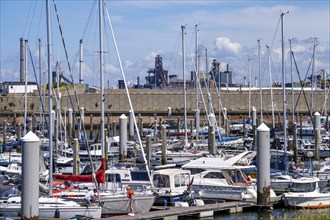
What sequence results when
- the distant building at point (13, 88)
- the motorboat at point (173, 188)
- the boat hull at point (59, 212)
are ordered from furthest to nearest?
the distant building at point (13, 88)
the motorboat at point (173, 188)
the boat hull at point (59, 212)

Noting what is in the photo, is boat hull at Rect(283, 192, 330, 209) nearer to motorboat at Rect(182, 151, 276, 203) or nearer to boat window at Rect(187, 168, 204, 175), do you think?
motorboat at Rect(182, 151, 276, 203)

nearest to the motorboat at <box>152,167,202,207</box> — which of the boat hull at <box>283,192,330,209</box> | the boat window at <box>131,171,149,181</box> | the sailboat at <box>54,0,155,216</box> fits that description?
the boat window at <box>131,171,149,181</box>

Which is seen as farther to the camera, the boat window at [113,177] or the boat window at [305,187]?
the boat window at [305,187]

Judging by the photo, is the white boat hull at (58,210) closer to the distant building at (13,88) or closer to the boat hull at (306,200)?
the boat hull at (306,200)

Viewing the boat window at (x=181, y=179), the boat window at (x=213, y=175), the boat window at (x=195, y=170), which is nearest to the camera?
the boat window at (x=181, y=179)

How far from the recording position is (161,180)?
35656 mm

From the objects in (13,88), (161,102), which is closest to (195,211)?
(161,102)

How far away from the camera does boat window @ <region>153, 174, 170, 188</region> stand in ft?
117

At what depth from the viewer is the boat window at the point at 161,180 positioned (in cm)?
3553

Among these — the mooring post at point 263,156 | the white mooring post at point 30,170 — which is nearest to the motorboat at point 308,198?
the mooring post at point 263,156

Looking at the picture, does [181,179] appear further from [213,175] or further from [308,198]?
[308,198]

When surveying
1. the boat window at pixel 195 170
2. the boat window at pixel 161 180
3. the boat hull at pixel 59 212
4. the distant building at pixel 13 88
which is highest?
the distant building at pixel 13 88

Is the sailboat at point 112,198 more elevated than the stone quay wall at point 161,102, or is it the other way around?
the stone quay wall at point 161,102

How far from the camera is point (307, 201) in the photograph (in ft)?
118
